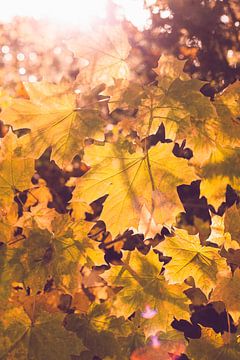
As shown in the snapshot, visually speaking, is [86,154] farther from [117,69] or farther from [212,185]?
[212,185]

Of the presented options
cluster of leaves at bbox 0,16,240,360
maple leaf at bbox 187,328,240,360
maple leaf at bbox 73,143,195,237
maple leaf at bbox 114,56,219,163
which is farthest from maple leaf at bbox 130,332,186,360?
maple leaf at bbox 114,56,219,163

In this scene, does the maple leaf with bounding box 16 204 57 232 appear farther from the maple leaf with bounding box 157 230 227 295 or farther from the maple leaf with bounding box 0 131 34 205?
the maple leaf with bounding box 157 230 227 295

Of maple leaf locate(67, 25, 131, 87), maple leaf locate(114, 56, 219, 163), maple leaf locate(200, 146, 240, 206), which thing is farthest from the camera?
maple leaf locate(200, 146, 240, 206)

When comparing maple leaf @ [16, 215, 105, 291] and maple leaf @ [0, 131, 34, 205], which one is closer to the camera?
Result: maple leaf @ [16, 215, 105, 291]

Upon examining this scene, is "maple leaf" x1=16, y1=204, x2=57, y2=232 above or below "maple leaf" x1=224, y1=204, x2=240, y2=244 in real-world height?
below

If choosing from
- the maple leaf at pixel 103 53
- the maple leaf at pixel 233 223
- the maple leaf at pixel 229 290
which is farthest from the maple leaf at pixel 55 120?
the maple leaf at pixel 229 290

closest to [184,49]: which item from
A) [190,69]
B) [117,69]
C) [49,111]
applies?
[190,69]

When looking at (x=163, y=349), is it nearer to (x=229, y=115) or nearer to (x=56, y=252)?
(x=56, y=252)
